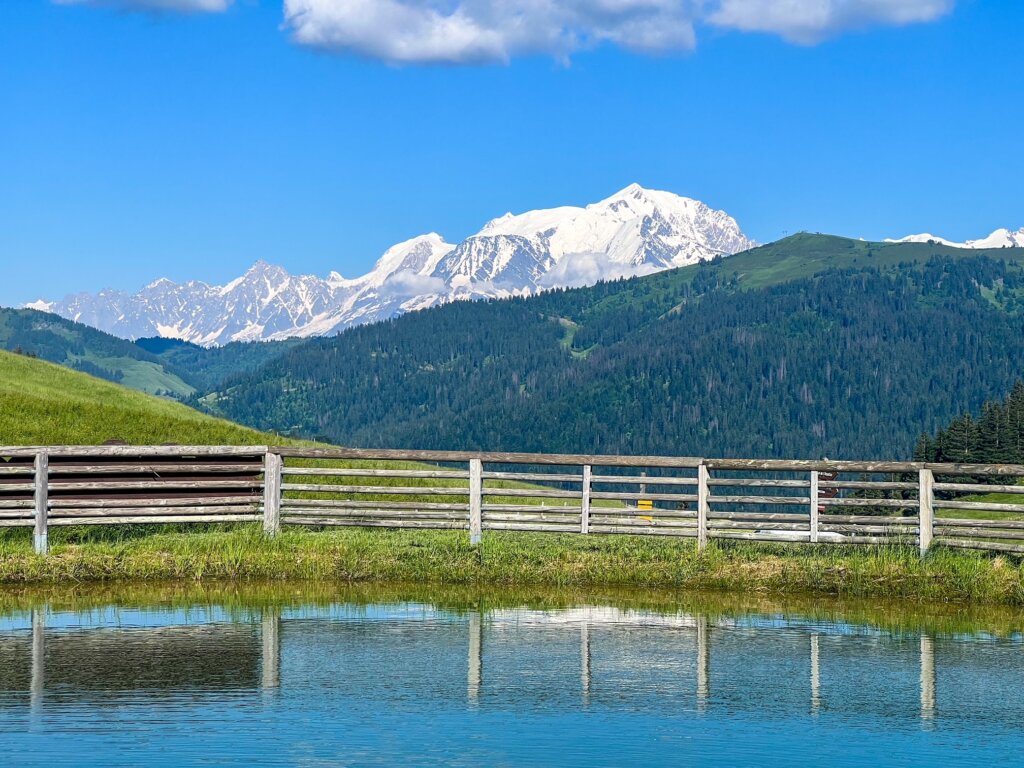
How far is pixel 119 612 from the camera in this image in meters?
17.5

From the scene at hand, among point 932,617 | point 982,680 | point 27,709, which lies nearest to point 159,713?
point 27,709

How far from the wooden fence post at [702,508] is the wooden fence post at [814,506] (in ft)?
5.66

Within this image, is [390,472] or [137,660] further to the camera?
[390,472]

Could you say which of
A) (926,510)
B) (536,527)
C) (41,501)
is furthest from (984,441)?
(41,501)

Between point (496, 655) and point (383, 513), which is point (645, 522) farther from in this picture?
point (496, 655)

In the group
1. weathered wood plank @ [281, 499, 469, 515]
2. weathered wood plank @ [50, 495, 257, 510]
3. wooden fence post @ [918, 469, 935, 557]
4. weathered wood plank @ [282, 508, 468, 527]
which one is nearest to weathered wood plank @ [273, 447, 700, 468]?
weathered wood plank @ [281, 499, 469, 515]

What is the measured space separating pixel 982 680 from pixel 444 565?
384 inches

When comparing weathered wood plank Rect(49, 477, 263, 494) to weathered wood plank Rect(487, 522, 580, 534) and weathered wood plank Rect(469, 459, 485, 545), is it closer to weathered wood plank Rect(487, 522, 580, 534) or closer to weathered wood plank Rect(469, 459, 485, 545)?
weathered wood plank Rect(469, 459, 485, 545)

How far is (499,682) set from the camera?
13.3 metres

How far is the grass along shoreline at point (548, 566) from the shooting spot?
65.5 ft

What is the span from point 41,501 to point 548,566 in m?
8.72

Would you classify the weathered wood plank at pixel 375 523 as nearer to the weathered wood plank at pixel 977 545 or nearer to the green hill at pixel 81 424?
the weathered wood plank at pixel 977 545

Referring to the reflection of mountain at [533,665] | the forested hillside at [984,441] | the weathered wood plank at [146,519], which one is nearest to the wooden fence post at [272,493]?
the weathered wood plank at [146,519]

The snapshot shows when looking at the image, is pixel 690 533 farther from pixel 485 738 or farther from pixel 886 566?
pixel 485 738
